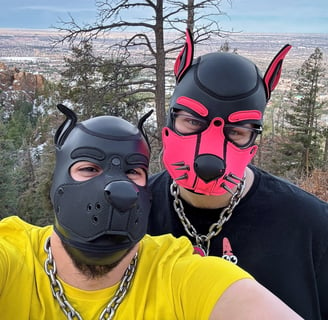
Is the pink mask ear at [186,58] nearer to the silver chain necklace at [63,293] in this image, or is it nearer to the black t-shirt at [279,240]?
the black t-shirt at [279,240]

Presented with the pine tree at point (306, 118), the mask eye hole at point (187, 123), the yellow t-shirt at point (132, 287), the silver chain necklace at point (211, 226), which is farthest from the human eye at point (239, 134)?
the pine tree at point (306, 118)

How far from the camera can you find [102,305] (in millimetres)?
1878

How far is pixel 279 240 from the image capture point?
101 inches

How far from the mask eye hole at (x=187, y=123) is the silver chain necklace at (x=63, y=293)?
88 centimetres

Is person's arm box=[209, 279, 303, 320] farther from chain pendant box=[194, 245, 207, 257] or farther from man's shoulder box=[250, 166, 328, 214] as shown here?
man's shoulder box=[250, 166, 328, 214]

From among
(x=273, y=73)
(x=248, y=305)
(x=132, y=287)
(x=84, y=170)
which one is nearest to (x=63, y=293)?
(x=132, y=287)

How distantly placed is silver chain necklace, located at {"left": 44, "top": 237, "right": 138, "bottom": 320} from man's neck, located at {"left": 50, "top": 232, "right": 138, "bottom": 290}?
0.02m

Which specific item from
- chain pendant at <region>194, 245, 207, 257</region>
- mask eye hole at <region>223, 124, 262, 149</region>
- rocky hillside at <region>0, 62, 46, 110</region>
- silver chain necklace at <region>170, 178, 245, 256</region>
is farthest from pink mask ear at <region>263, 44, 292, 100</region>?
rocky hillside at <region>0, 62, 46, 110</region>

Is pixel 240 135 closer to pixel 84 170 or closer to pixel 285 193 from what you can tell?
pixel 285 193

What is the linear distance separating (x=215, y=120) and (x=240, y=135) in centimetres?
19

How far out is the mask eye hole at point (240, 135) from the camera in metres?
2.49

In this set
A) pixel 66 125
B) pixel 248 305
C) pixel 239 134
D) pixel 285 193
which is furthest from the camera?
pixel 285 193

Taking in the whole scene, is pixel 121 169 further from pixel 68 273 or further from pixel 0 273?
pixel 0 273

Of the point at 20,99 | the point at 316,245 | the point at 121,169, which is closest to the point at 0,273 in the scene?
the point at 121,169
